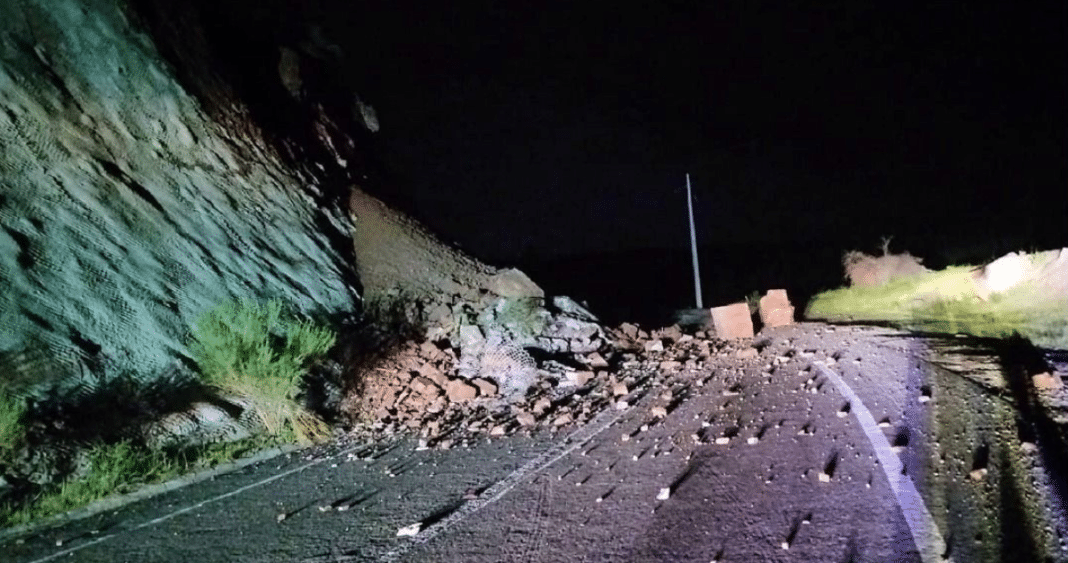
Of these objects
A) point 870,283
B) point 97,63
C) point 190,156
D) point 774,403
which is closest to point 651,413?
point 774,403

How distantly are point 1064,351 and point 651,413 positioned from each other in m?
4.55

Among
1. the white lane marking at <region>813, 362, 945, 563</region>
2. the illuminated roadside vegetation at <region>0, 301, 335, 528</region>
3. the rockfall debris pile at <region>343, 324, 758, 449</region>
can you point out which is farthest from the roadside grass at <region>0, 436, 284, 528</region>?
the white lane marking at <region>813, 362, 945, 563</region>

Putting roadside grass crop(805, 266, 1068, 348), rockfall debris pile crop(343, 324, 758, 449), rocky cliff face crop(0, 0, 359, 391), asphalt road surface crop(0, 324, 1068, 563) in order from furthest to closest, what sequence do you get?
roadside grass crop(805, 266, 1068, 348)
rocky cliff face crop(0, 0, 359, 391)
rockfall debris pile crop(343, 324, 758, 449)
asphalt road surface crop(0, 324, 1068, 563)

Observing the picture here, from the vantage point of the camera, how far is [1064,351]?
7.37 metres

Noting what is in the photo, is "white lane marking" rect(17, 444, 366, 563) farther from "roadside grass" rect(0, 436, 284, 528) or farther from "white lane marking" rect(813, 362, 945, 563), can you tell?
"white lane marking" rect(813, 362, 945, 563)

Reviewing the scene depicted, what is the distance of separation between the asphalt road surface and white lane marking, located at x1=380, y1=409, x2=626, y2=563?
2 cm

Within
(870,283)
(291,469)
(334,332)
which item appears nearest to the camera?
(291,469)

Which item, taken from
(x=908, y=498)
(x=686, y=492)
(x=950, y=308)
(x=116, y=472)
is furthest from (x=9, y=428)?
(x=950, y=308)

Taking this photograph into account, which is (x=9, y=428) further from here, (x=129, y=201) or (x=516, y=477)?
(x=516, y=477)

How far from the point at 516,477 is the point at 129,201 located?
637 cm

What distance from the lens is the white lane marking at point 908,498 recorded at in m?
3.63

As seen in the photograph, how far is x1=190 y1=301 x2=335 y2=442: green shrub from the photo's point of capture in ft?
24.0

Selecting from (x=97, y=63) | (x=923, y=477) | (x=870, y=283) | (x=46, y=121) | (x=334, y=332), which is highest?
(x=97, y=63)

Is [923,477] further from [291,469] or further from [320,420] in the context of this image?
[320,420]
